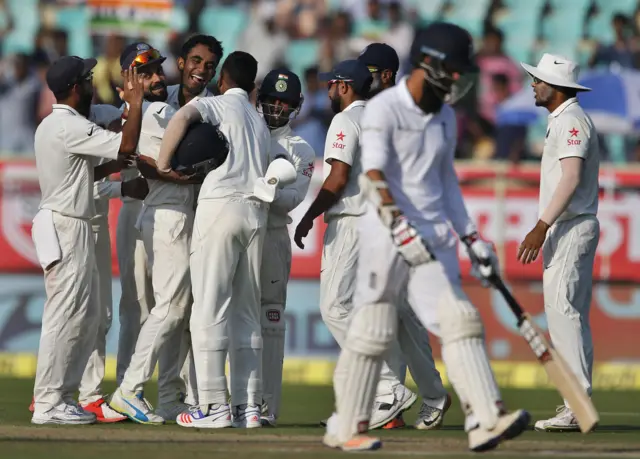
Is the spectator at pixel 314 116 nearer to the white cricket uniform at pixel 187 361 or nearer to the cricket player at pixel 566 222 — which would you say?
the white cricket uniform at pixel 187 361

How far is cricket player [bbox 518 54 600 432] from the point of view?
7969 mm

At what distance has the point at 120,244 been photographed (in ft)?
28.3

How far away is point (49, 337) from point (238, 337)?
1136mm

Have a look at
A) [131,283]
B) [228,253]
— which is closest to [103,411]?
[131,283]

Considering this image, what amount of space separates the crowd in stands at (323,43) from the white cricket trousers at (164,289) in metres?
7.26

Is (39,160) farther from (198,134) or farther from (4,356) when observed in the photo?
(4,356)

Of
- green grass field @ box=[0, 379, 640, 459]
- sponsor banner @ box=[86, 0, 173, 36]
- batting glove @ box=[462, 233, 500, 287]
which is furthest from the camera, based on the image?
sponsor banner @ box=[86, 0, 173, 36]

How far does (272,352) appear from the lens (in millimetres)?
8352

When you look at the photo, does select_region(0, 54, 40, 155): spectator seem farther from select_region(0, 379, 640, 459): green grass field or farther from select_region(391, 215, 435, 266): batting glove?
select_region(391, 215, 435, 266): batting glove

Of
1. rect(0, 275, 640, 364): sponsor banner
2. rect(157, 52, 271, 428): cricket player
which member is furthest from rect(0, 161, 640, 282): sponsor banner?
rect(157, 52, 271, 428): cricket player

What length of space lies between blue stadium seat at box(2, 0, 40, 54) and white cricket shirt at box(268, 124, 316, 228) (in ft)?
29.5

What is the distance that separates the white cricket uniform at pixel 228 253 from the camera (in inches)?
299

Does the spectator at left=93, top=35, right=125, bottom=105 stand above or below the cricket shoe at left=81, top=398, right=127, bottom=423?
above

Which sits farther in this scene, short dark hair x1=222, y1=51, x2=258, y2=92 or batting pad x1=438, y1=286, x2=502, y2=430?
short dark hair x1=222, y1=51, x2=258, y2=92
